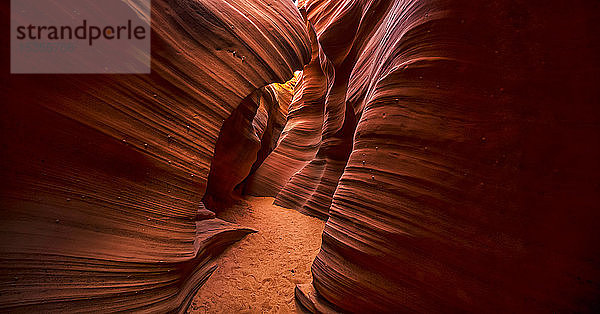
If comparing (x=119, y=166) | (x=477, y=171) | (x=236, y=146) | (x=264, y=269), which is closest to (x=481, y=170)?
(x=477, y=171)

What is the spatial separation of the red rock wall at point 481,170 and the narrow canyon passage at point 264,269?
0.77 metres

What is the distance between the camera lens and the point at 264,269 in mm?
2723

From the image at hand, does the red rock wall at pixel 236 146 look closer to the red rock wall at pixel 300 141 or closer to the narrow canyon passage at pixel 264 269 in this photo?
the narrow canyon passage at pixel 264 269

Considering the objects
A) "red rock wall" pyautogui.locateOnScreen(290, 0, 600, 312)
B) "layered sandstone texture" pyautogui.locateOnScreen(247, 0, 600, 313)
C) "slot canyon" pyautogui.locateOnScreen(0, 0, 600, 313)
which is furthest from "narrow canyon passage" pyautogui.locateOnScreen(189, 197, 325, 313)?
"red rock wall" pyautogui.locateOnScreen(290, 0, 600, 312)

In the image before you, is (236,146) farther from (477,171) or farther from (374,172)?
(477,171)

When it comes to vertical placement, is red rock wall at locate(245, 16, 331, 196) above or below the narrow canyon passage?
above

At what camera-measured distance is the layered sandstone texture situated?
1.10m

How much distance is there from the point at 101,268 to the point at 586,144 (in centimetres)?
280

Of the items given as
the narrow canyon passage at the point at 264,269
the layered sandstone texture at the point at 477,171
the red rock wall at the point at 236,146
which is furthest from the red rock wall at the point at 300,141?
the layered sandstone texture at the point at 477,171

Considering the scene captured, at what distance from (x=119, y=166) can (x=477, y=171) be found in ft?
7.54

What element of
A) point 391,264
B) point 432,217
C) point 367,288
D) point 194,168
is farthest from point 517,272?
point 194,168

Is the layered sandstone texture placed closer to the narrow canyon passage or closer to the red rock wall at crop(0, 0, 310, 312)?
the narrow canyon passage

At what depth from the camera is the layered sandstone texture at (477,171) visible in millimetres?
1101

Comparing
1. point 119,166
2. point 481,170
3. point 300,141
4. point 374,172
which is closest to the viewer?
point 481,170
